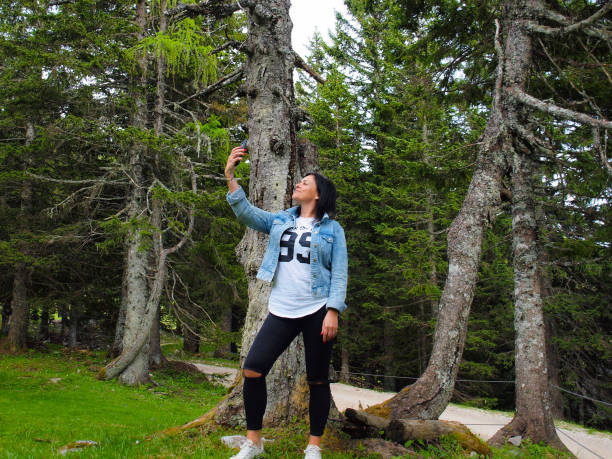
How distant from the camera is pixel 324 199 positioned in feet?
11.7

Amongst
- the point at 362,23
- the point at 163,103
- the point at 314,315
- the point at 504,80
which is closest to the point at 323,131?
the point at 362,23

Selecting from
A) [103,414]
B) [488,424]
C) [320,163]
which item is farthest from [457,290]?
[320,163]

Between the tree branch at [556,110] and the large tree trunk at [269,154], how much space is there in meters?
3.53

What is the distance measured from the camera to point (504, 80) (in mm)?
7211

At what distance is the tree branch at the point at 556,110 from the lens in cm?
555

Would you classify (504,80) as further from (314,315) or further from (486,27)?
(314,315)

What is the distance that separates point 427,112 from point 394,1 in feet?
7.25

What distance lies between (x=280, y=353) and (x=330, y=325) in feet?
1.58

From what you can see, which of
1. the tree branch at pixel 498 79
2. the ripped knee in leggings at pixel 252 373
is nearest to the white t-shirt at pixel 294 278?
the ripped knee in leggings at pixel 252 373

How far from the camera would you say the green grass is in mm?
3785

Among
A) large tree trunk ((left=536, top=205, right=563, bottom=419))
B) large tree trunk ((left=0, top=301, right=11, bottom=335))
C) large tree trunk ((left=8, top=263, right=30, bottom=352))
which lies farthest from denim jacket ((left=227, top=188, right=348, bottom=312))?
large tree trunk ((left=0, top=301, right=11, bottom=335))

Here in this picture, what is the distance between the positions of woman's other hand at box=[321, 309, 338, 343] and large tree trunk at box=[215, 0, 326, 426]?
4.48 ft

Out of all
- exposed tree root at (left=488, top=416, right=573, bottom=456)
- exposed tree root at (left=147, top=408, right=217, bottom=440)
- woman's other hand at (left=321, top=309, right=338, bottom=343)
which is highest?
woman's other hand at (left=321, top=309, right=338, bottom=343)

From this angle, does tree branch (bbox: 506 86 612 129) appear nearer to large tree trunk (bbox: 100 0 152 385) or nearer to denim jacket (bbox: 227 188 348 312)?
denim jacket (bbox: 227 188 348 312)
